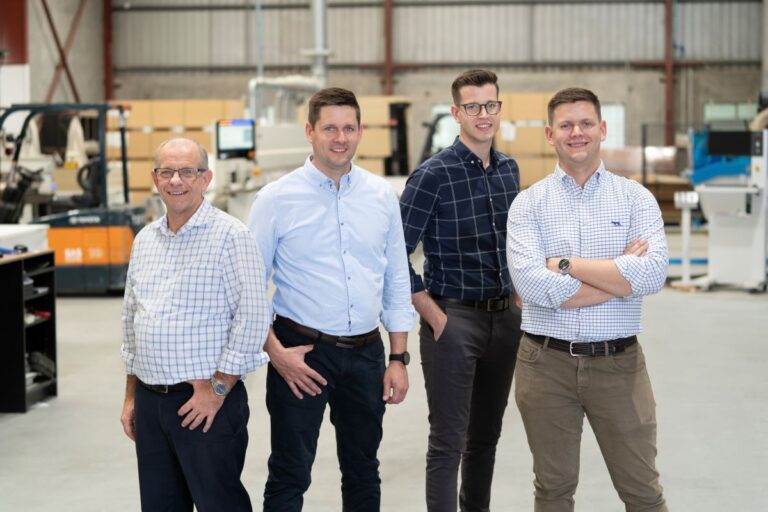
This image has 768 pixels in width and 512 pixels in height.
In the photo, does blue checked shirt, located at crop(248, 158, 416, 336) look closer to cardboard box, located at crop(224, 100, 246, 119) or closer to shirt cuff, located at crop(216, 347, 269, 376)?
shirt cuff, located at crop(216, 347, 269, 376)

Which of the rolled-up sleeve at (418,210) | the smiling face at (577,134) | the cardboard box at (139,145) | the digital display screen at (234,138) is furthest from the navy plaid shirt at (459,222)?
the cardboard box at (139,145)

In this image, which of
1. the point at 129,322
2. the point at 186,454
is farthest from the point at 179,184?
the point at 186,454

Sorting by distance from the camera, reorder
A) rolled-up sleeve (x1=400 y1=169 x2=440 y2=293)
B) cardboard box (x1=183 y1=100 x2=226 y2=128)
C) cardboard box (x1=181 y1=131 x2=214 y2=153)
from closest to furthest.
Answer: rolled-up sleeve (x1=400 y1=169 x2=440 y2=293)
cardboard box (x1=181 y1=131 x2=214 y2=153)
cardboard box (x1=183 y1=100 x2=226 y2=128)

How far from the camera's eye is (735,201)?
35.6 ft

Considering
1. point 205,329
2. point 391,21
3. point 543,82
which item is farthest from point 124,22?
point 205,329

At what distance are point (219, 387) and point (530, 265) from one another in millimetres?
977

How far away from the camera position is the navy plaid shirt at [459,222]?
376cm

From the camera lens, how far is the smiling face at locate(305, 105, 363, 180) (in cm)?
333

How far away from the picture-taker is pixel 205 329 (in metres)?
3.09

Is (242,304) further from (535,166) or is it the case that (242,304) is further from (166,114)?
(535,166)

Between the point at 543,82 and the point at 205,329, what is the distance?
18.7 metres

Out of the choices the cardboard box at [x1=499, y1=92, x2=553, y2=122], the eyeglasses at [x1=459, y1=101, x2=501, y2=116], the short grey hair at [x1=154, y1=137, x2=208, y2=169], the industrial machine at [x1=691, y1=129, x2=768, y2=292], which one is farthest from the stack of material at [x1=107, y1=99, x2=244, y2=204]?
the short grey hair at [x1=154, y1=137, x2=208, y2=169]

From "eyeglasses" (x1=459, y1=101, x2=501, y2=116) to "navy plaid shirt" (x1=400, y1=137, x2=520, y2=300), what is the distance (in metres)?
0.15

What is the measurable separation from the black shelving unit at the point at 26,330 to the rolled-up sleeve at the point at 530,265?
3892 millimetres
